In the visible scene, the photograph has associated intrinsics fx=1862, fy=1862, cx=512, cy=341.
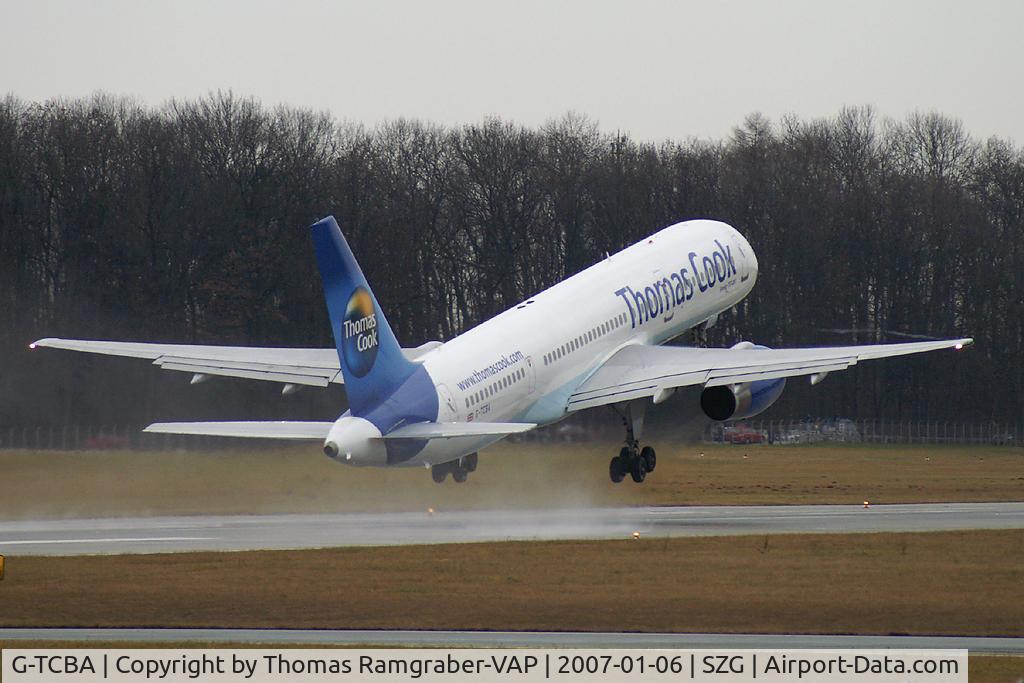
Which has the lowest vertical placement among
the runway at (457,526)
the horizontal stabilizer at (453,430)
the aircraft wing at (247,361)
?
the runway at (457,526)

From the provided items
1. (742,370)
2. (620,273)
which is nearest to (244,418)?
(620,273)

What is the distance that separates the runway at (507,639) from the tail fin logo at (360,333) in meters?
10.4

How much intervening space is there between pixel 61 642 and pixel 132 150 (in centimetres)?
6934

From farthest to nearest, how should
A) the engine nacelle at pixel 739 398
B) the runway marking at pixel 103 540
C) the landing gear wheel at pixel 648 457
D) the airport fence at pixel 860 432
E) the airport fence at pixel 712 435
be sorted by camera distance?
the airport fence at pixel 860 432
the airport fence at pixel 712 435
the landing gear wheel at pixel 648 457
the engine nacelle at pixel 739 398
the runway marking at pixel 103 540

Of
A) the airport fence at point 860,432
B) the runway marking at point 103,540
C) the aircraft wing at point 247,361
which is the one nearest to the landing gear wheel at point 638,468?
the aircraft wing at point 247,361

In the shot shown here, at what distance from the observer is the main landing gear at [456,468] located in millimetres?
48344

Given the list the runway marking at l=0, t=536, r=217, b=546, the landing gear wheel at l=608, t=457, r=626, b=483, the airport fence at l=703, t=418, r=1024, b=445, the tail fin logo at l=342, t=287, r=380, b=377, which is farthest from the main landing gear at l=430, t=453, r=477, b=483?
the airport fence at l=703, t=418, r=1024, b=445

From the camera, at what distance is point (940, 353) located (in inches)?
4072

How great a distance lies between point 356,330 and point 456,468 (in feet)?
29.0

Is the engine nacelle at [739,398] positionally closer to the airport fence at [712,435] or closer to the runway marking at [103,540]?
the airport fence at [712,435]

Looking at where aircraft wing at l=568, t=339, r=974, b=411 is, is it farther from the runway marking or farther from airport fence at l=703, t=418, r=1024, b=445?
airport fence at l=703, t=418, r=1024, b=445

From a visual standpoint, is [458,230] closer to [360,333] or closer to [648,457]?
[648,457]

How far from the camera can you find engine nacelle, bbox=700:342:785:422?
51.9m

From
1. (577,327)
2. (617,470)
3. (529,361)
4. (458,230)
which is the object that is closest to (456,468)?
(529,361)
